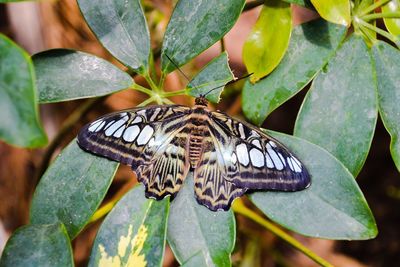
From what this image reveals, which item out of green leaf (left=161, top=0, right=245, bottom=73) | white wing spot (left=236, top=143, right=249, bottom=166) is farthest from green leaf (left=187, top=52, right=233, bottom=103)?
white wing spot (left=236, top=143, right=249, bottom=166)

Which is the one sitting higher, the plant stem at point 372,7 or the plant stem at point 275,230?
the plant stem at point 372,7

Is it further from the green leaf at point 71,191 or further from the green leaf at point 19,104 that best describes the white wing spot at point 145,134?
the green leaf at point 19,104

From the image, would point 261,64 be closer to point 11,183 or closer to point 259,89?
point 259,89

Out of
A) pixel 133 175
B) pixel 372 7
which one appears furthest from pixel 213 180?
pixel 133 175

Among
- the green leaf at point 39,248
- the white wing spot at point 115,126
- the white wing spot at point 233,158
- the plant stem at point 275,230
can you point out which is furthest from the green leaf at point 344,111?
the green leaf at point 39,248

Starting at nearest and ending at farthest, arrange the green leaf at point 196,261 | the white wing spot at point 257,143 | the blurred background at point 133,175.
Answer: the green leaf at point 196,261 → the white wing spot at point 257,143 → the blurred background at point 133,175
